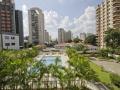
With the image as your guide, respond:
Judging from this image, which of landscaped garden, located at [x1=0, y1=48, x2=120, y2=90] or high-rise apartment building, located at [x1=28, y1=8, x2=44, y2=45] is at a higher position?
high-rise apartment building, located at [x1=28, y1=8, x2=44, y2=45]

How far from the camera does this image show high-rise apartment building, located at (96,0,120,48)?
259 feet

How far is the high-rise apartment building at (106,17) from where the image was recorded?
259 ft

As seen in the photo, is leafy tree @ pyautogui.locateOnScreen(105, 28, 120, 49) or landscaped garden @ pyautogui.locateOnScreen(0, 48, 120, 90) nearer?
landscaped garden @ pyautogui.locateOnScreen(0, 48, 120, 90)

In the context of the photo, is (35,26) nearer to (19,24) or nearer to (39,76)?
(19,24)

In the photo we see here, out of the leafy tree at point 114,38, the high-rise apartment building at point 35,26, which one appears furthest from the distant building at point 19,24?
the leafy tree at point 114,38

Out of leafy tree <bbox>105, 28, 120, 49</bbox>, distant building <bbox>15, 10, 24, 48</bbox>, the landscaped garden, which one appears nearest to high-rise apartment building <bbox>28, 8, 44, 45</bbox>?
distant building <bbox>15, 10, 24, 48</bbox>

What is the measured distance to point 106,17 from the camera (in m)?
87.2

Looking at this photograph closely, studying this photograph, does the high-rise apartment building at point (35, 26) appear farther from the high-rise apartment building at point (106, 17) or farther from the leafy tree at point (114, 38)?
the leafy tree at point (114, 38)

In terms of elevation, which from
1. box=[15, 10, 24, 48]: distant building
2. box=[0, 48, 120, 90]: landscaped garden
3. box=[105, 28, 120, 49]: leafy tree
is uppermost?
box=[15, 10, 24, 48]: distant building

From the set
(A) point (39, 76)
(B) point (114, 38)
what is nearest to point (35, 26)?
(B) point (114, 38)

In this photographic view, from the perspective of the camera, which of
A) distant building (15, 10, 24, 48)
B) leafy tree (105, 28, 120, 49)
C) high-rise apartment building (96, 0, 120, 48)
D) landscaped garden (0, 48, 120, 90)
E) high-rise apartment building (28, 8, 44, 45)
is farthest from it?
high-rise apartment building (28, 8, 44, 45)

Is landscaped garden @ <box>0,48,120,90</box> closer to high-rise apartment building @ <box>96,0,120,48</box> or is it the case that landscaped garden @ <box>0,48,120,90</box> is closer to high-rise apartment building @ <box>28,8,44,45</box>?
high-rise apartment building @ <box>96,0,120,48</box>

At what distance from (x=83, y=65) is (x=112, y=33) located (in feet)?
161

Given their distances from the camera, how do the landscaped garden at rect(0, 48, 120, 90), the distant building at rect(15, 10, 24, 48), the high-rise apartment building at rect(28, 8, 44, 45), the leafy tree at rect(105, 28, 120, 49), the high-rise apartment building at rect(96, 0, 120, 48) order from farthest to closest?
the high-rise apartment building at rect(28, 8, 44, 45), the distant building at rect(15, 10, 24, 48), the high-rise apartment building at rect(96, 0, 120, 48), the leafy tree at rect(105, 28, 120, 49), the landscaped garden at rect(0, 48, 120, 90)
